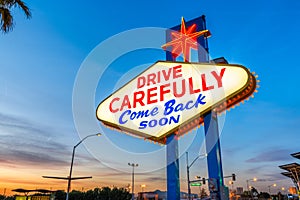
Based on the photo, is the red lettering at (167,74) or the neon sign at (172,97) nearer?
the neon sign at (172,97)

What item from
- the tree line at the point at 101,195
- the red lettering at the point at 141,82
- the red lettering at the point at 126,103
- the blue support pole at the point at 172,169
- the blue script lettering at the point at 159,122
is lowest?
the tree line at the point at 101,195

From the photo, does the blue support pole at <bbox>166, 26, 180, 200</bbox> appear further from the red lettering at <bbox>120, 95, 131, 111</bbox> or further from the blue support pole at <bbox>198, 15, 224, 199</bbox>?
the red lettering at <bbox>120, 95, 131, 111</bbox>

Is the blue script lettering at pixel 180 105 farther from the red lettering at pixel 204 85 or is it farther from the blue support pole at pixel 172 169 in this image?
the blue support pole at pixel 172 169

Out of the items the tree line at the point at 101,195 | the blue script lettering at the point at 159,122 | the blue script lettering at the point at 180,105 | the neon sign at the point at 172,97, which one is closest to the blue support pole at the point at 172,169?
the neon sign at the point at 172,97

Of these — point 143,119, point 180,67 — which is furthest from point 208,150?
point 180,67

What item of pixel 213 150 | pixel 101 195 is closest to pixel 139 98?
pixel 213 150

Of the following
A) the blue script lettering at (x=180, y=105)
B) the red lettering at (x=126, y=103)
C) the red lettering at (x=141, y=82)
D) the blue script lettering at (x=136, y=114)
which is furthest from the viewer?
the red lettering at (x=141, y=82)

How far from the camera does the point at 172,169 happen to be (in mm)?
11719

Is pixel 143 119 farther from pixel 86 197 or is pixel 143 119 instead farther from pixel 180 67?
pixel 86 197

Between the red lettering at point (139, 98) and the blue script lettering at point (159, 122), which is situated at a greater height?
the red lettering at point (139, 98)

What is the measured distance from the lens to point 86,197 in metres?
72.8

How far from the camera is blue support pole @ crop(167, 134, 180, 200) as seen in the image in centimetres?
1133

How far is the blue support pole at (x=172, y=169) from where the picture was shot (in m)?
11.3

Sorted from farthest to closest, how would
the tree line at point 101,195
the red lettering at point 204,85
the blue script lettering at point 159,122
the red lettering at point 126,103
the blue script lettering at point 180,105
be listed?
the tree line at point 101,195, the red lettering at point 126,103, the blue script lettering at point 159,122, the blue script lettering at point 180,105, the red lettering at point 204,85
